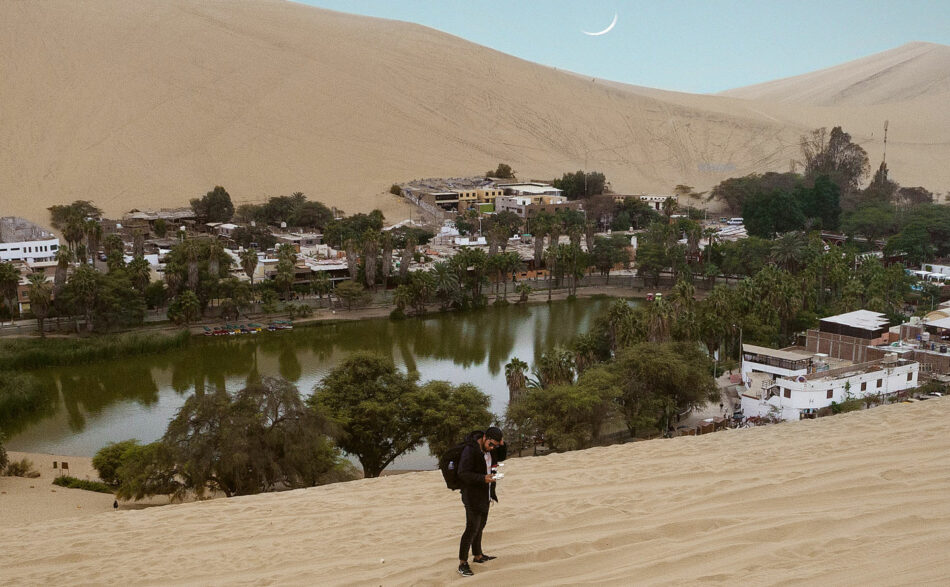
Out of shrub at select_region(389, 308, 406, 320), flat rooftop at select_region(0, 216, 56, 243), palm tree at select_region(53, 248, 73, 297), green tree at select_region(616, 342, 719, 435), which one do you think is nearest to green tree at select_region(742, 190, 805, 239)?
shrub at select_region(389, 308, 406, 320)

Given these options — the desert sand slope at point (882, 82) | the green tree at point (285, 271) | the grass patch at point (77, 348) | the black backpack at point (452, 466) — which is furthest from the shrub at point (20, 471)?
the desert sand slope at point (882, 82)

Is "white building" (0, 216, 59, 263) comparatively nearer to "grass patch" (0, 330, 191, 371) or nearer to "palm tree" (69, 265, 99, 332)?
"palm tree" (69, 265, 99, 332)

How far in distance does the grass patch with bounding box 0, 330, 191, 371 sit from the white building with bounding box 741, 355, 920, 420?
76.0 ft

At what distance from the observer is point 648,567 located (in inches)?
271

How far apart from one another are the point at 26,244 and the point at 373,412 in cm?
3493

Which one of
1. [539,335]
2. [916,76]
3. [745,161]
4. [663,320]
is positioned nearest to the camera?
[663,320]

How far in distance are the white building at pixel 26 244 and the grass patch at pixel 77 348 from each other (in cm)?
1235

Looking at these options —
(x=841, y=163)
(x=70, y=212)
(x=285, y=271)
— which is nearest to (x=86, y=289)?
(x=285, y=271)

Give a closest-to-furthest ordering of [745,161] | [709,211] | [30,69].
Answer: [709,211] < [30,69] < [745,161]

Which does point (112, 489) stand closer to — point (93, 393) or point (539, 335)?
point (93, 393)

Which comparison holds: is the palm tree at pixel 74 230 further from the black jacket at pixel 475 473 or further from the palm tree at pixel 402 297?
the black jacket at pixel 475 473

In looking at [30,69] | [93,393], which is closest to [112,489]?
[93,393]

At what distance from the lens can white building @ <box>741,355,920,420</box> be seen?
24.4 m

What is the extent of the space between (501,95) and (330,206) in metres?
41.7
